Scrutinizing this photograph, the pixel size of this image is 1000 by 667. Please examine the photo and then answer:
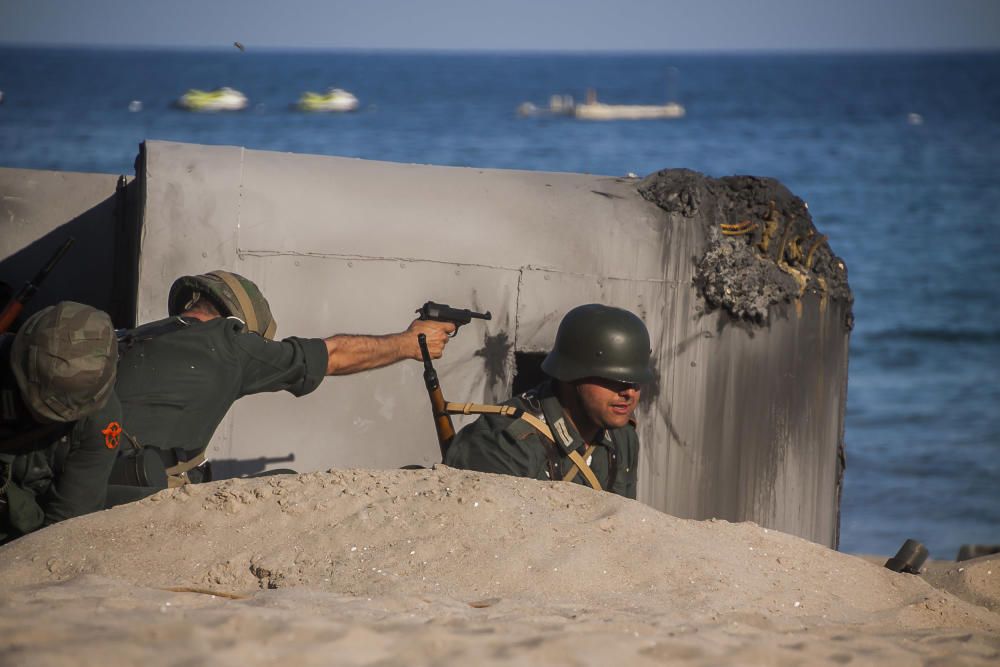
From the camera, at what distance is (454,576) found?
418 centimetres

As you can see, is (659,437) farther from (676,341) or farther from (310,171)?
(310,171)

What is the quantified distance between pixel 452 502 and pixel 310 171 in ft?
7.40

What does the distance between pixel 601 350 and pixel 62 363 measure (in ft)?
6.72

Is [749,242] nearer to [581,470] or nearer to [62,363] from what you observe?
[581,470]

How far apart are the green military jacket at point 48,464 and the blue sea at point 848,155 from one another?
8.18 metres

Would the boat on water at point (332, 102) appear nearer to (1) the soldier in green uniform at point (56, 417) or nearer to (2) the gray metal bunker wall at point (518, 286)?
(2) the gray metal bunker wall at point (518, 286)

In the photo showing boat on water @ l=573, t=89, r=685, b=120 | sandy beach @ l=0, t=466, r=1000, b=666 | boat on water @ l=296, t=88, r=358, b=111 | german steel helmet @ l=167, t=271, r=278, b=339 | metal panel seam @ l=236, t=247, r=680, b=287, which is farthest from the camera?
boat on water @ l=296, t=88, r=358, b=111

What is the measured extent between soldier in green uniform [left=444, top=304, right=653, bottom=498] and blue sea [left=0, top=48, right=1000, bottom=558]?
22.0 feet

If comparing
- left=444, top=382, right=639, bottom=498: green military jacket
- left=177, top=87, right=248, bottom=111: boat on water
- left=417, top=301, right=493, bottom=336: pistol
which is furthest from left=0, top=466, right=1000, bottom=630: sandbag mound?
left=177, top=87, right=248, bottom=111: boat on water

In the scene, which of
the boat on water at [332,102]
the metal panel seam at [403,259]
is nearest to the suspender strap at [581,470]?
the metal panel seam at [403,259]

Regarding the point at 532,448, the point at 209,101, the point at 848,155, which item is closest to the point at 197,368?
the point at 532,448

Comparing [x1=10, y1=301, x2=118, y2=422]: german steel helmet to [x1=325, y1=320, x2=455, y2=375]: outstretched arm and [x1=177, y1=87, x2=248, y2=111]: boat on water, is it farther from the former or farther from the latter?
[x1=177, y1=87, x2=248, y2=111]: boat on water

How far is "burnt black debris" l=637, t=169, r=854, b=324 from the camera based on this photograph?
6.40 metres

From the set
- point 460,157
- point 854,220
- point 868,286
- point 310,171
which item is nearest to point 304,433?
point 310,171
